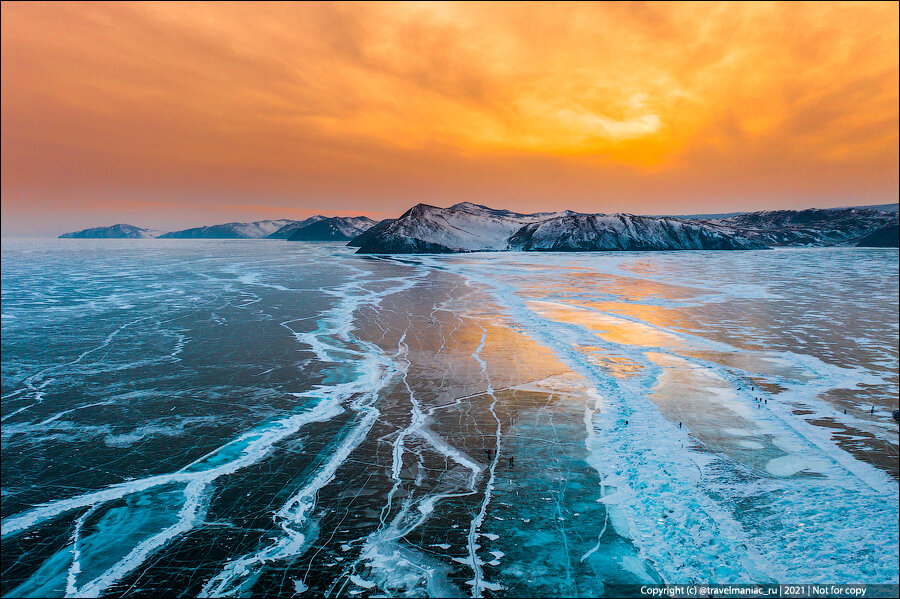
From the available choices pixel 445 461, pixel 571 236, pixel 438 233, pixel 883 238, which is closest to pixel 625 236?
pixel 571 236

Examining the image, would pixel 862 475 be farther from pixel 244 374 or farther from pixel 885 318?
pixel 885 318

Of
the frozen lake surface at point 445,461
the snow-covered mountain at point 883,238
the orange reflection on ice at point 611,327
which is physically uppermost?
the snow-covered mountain at point 883,238

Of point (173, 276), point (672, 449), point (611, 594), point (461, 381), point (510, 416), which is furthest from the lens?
point (173, 276)

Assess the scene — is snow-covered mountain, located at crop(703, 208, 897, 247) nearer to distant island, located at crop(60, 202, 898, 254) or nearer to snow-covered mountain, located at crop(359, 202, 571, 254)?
distant island, located at crop(60, 202, 898, 254)

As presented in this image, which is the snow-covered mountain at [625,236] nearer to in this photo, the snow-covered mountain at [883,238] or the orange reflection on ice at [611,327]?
the snow-covered mountain at [883,238]

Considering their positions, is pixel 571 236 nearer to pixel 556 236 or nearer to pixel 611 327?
pixel 556 236

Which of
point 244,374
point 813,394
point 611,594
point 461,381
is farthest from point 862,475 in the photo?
point 244,374

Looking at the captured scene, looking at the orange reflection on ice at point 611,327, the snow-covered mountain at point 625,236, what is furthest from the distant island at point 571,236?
the orange reflection on ice at point 611,327
